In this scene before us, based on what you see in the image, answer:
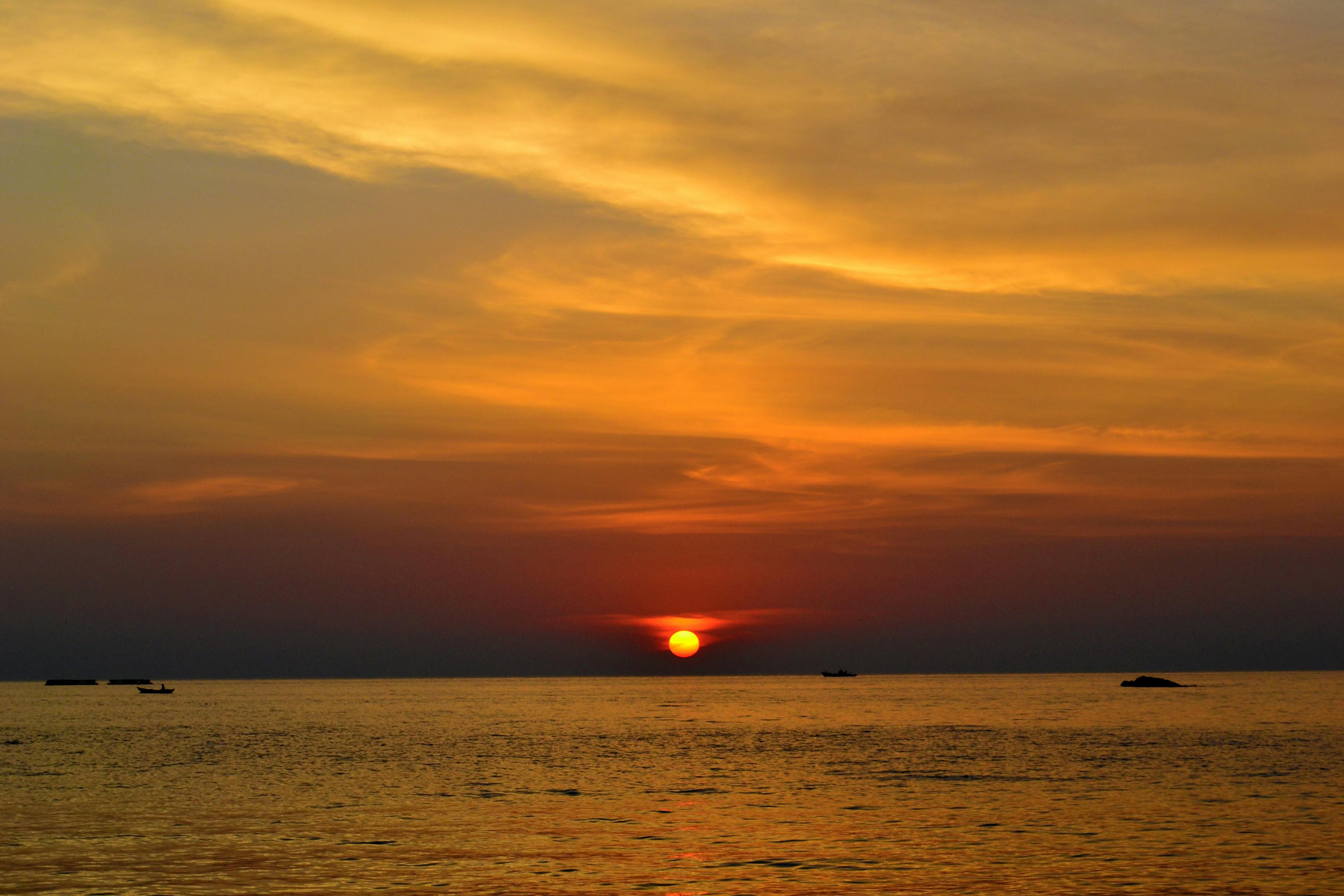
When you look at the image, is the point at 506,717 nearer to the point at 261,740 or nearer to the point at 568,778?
the point at 261,740

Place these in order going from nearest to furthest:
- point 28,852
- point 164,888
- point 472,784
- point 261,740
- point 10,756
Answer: point 164,888, point 28,852, point 472,784, point 10,756, point 261,740

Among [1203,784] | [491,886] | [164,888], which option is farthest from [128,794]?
[1203,784]

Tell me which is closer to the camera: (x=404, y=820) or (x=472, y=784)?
(x=404, y=820)

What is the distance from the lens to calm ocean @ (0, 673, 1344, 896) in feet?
144

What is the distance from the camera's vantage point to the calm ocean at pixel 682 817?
4378 centimetres

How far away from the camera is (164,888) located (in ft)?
138

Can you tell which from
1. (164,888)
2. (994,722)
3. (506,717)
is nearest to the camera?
(164,888)

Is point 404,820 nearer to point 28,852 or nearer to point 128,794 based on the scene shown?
point 28,852

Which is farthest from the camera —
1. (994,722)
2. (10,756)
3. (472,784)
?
(994,722)

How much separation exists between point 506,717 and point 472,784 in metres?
116

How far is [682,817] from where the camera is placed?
5981 cm

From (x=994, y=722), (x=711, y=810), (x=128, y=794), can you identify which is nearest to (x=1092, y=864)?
(x=711, y=810)

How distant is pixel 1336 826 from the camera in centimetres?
5569

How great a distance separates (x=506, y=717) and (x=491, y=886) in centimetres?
15148
